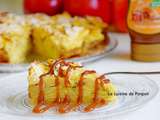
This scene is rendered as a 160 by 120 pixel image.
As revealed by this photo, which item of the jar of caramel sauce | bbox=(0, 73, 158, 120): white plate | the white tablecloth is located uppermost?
the jar of caramel sauce

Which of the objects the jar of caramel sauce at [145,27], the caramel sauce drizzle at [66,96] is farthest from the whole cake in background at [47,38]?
the caramel sauce drizzle at [66,96]

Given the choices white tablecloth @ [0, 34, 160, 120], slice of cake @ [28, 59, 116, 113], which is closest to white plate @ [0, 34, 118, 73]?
white tablecloth @ [0, 34, 160, 120]

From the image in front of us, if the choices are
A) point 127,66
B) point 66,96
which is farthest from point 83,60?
point 66,96

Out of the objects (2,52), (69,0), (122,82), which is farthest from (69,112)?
(69,0)

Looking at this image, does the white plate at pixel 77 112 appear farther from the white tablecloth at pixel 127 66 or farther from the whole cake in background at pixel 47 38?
the whole cake in background at pixel 47 38

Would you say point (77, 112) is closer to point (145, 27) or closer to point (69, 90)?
point (69, 90)

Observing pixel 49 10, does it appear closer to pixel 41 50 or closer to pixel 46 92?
pixel 41 50

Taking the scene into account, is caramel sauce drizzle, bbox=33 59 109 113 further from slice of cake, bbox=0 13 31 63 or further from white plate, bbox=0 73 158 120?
slice of cake, bbox=0 13 31 63
